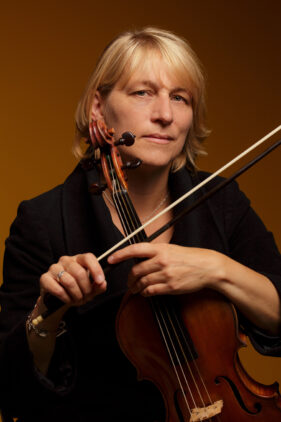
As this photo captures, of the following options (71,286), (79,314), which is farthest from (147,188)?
→ (71,286)

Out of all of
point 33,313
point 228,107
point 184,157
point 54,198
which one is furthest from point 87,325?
point 228,107

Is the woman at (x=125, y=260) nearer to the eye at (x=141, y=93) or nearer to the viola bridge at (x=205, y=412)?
the eye at (x=141, y=93)

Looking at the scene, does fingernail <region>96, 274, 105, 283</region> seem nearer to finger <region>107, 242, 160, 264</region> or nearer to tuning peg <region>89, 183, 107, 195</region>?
finger <region>107, 242, 160, 264</region>

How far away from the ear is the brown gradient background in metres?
0.57

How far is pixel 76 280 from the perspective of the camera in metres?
1.04

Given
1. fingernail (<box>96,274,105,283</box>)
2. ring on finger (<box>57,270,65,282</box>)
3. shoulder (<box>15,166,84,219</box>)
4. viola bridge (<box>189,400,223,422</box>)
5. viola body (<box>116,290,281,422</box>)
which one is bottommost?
viola bridge (<box>189,400,223,422</box>)

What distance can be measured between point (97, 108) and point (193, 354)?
522mm

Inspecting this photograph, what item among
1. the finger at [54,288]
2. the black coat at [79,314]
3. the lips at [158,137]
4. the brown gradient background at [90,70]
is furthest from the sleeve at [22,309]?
the brown gradient background at [90,70]

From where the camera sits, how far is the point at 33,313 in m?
1.15

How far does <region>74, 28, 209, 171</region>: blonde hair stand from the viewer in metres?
1.29

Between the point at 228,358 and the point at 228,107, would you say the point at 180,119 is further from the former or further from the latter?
the point at 228,107

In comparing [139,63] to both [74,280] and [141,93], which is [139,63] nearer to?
[141,93]

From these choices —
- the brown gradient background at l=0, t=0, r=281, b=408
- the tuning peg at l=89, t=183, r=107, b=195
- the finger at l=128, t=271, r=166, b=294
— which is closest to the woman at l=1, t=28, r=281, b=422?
the finger at l=128, t=271, r=166, b=294

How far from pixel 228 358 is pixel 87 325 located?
29cm
